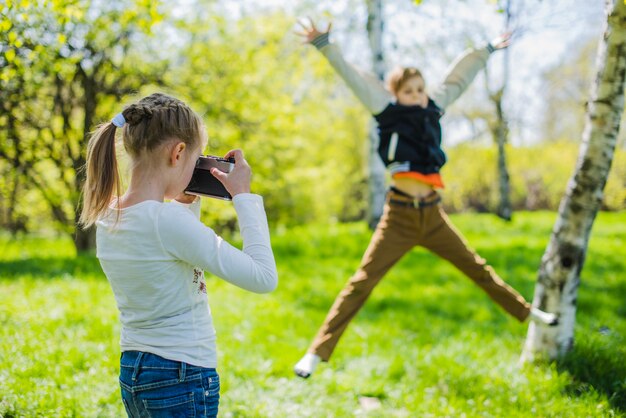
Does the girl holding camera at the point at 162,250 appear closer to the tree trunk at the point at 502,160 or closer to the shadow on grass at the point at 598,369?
the shadow on grass at the point at 598,369

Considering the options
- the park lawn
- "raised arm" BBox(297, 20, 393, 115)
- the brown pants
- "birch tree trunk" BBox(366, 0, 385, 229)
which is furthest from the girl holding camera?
"birch tree trunk" BBox(366, 0, 385, 229)

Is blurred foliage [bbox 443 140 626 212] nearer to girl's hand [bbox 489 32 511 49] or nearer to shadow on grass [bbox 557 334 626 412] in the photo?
girl's hand [bbox 489 32 511 49]

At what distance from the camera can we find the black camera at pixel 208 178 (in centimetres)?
192

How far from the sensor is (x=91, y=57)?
25.3 ft

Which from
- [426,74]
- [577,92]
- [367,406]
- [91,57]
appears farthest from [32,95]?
[577,92]

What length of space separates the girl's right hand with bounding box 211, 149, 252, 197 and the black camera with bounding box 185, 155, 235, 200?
0.02m

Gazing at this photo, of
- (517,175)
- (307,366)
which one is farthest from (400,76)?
(517,175)

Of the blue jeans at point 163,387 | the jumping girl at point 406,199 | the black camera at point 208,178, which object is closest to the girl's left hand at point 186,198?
the black camera at point 208,178

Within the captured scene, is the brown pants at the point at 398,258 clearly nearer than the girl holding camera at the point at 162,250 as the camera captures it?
No

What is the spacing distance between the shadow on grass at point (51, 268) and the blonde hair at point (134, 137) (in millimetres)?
4678

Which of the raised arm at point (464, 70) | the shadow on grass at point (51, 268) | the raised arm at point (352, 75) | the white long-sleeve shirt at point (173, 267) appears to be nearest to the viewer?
the white long-sleeve shirt at point (173, 267)

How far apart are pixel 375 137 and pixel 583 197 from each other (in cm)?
640

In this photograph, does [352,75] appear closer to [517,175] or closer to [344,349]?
[344,349]

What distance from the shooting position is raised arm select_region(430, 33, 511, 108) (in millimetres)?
3811
